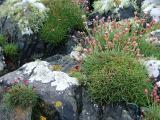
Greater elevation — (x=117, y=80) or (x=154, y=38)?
(x=154, y=38)

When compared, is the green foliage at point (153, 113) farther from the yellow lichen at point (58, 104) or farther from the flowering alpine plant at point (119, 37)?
the yellow lichen at point (58, 104)

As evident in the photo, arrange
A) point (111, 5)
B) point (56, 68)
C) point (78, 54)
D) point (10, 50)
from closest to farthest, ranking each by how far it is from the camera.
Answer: point (56, 68) → point (78, 54) → point (10, 50) → point (111, 5)

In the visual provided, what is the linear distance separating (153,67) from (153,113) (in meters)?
1.17

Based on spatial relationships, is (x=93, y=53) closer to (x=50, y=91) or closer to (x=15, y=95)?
(x=50, y=91)

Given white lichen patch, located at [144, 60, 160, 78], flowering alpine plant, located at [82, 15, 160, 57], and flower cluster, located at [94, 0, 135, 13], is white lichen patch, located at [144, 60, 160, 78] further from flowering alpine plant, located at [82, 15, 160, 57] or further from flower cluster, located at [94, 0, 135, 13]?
flower cluster, located at [94, 0, 135, 13]

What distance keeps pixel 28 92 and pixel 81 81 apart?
1.03 metres

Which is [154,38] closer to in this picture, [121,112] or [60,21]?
[121,112]

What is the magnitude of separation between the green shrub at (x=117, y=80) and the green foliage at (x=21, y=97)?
102 centimetres

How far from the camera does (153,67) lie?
8.54 metres


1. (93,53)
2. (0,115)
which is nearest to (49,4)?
(93,53)

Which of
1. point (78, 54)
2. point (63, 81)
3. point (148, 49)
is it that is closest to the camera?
point (63, 81)

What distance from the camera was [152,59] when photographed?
883cm

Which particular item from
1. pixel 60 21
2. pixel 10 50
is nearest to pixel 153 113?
pixel 60 21

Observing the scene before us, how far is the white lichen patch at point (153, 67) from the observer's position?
8461mm
